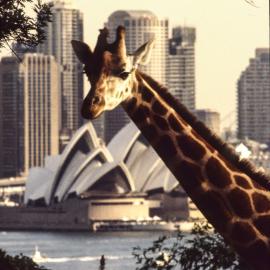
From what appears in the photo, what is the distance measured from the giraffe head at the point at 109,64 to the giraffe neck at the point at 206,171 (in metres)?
0.39

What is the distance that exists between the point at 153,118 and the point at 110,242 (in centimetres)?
10595

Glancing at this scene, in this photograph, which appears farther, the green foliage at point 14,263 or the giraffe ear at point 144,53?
the green foliage at point 14,263

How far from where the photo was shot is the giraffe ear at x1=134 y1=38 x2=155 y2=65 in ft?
36.5

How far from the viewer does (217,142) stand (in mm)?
11414

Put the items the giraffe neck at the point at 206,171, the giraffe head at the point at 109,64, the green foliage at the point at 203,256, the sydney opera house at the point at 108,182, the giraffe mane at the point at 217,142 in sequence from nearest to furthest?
the giraffe head at the point at 109,64
the giraffe mane at the point at 217,142
the giraffe neck at the point at 206,171
the green foliage at the point at 203,256
the sydney opera house at the point at 108,182

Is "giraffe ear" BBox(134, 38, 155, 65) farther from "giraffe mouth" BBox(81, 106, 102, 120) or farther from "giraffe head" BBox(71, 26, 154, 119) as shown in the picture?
"giraffe mouth" BBox(81, 106, 102, 120)

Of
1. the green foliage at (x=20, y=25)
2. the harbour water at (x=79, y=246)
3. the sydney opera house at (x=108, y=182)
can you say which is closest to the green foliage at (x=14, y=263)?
the green foliage at (x=20, y=25)

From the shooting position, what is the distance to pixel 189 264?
21.4 meters

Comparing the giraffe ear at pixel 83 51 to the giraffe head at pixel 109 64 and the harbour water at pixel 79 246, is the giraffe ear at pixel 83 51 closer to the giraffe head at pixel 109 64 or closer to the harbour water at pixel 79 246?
the giraffe head at pixel 109 64

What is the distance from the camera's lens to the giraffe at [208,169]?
11484 millimetres

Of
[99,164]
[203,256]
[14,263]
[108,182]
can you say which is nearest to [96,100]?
[14,263]

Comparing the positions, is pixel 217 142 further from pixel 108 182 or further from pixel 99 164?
pixel 108 182

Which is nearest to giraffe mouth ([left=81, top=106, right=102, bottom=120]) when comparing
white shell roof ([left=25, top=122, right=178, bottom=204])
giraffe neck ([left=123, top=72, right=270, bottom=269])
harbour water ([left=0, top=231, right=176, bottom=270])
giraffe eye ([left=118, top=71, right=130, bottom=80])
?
giraffe eye ([left=118, top=71, right=130, bottom=80])

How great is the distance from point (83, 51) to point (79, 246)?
101756 millimetres
